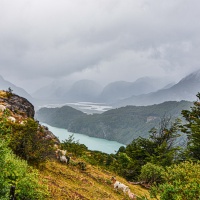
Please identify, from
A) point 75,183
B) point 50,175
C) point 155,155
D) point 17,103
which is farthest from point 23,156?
point 155,155

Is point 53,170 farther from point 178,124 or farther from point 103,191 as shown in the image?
point 178,124

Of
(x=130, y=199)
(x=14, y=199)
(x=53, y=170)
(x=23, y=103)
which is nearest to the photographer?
(x=14, y=199)

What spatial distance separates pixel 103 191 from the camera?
17844 mm

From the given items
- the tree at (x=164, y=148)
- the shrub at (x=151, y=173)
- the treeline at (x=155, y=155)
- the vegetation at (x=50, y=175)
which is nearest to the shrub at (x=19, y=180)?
the vegetation at (x=50, y=175)

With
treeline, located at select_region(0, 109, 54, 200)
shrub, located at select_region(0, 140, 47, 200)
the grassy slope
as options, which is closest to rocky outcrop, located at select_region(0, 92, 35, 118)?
the grassy slope

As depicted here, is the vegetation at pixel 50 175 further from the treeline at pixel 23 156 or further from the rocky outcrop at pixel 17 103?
the rocky outcrop at pixel 17 103

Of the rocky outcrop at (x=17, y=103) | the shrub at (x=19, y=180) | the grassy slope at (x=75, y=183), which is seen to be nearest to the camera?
the shrub at (x=19, y=180)

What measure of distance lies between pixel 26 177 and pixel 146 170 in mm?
19277

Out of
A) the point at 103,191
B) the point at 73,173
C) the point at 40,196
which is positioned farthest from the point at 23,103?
the point at 40,196

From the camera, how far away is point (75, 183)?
1719 centimetres

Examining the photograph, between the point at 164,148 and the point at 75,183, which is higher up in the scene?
the point at 164,148

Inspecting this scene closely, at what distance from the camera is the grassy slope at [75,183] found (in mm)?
14115

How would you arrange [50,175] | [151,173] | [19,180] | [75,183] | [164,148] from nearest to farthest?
[19,180]
[50,175]
[75,183]
[151,173]
[164,148]

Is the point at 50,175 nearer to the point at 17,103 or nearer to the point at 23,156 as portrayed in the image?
the point at 23,156
